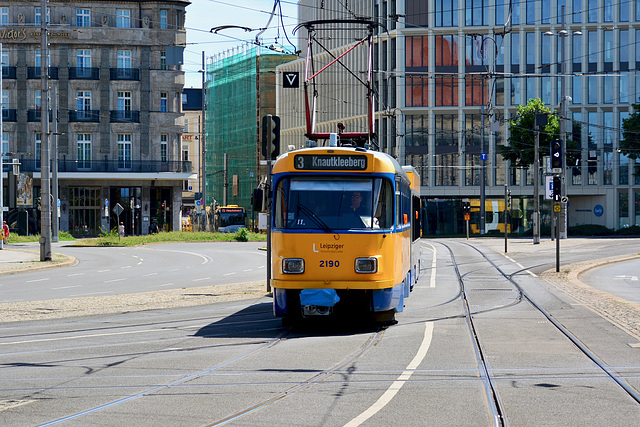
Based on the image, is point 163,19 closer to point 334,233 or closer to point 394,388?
point 334,233

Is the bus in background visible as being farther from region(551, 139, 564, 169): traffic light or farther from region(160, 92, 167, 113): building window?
region(551, 139, 564, 169): traffic light

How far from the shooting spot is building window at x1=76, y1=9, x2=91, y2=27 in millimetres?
72125

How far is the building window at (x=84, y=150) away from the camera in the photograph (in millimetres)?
72875

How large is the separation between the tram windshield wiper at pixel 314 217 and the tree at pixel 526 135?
192 feet

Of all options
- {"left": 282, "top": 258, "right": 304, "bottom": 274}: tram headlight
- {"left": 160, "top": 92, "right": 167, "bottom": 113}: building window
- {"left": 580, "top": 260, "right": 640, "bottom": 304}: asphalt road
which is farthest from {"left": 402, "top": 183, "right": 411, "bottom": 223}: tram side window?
{"left": 160, "top": 92, "right": 167, "bottom": 113}: building window

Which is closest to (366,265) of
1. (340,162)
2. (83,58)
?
(340,162)

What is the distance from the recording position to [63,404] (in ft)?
27.4

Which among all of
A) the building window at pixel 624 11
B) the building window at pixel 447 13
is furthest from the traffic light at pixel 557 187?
the building window at pixel 624 11

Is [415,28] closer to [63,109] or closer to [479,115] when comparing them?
[479,115]

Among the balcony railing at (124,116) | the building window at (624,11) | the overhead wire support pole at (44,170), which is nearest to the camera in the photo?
the overhead wire support pole at (44,170)

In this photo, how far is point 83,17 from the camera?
237 ft

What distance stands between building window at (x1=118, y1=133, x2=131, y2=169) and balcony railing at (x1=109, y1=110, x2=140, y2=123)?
1.21m

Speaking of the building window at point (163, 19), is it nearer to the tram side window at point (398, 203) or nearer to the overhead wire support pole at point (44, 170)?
the overhead wire support pole at point (44, 170)

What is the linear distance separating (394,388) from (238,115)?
103m
